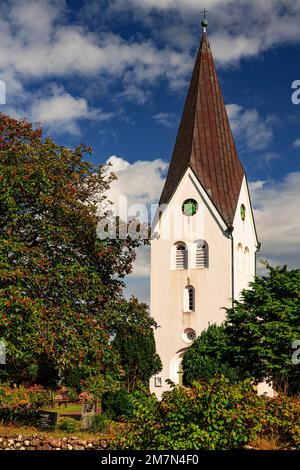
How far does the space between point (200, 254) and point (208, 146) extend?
22.4ft

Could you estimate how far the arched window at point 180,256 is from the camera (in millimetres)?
37250

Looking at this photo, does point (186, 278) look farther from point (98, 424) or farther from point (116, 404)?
point (98, 424)

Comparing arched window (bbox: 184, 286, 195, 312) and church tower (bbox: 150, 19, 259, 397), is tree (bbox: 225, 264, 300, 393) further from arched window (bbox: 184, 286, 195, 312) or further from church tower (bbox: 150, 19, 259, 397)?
arched window (bbox: 184, 286, 195, 312)

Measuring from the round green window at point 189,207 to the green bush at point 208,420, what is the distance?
25.4m

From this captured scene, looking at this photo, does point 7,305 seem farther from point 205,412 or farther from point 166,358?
point 166,358

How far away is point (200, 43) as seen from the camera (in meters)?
41.0

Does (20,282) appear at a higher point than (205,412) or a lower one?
higher

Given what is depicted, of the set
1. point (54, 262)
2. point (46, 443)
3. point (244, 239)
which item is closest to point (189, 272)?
point (244, 239)

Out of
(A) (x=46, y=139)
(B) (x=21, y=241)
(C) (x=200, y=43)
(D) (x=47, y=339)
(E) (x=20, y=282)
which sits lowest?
(D) (x=47, y=339)

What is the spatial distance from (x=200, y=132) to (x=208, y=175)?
9.82 feet

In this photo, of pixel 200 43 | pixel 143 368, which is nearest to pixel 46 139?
pixel 143 368

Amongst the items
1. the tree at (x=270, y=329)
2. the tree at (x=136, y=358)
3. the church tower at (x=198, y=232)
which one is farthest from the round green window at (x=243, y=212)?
the tree at (x=270, y=329)

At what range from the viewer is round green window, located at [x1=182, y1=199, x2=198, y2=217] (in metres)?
37.4

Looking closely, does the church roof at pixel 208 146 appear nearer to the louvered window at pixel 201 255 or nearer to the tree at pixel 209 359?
the louvered window at pixel 201 255
